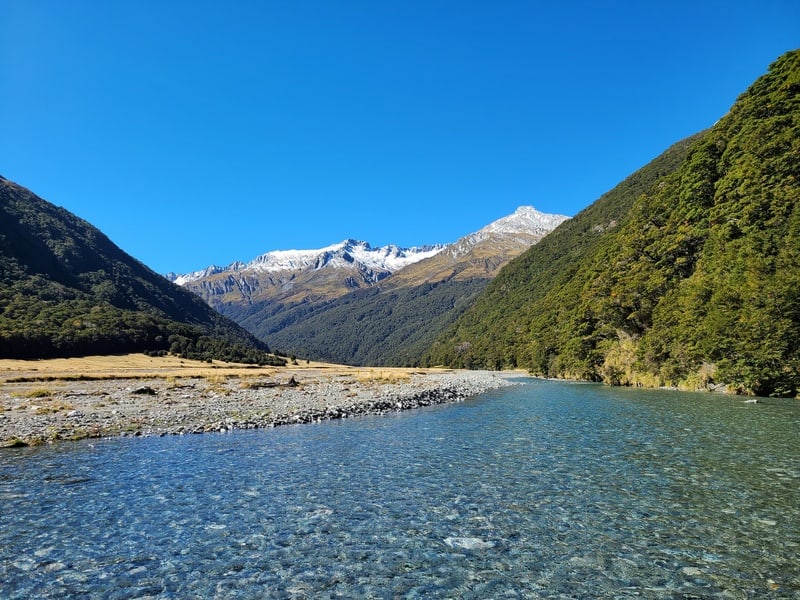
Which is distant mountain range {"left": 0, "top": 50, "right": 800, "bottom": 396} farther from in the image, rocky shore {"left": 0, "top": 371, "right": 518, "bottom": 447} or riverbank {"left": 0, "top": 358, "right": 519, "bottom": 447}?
rocky shore {"left": 0, "top": 371, "right": 518, "bottom": 447}

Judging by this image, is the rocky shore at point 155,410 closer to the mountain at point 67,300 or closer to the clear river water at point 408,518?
the clear river water at point 408,518

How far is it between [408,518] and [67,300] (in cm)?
14306

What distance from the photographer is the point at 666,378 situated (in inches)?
2109

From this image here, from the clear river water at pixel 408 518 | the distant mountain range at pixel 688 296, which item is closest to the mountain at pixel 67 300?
the distant mountain range at pixel 688 296

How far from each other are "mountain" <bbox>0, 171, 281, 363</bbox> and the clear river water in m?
80.0

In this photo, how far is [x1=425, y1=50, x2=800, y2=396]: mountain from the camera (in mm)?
37062

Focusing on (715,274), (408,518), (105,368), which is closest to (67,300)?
(105,368)

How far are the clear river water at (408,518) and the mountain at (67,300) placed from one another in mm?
80047

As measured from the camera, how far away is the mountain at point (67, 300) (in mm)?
85312

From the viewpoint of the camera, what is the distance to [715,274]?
46.7 m

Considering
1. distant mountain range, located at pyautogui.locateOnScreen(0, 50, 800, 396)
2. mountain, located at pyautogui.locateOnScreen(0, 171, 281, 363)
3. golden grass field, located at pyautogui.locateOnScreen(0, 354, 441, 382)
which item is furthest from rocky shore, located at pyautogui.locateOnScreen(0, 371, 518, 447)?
mountain, located at pyautogui.locateOnScreen(0, 171, 281, 363)

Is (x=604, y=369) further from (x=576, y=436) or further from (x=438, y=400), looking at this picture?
(x=576, y=436)

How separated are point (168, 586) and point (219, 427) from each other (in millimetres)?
19330

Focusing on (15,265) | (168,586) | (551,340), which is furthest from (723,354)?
(15,265)
